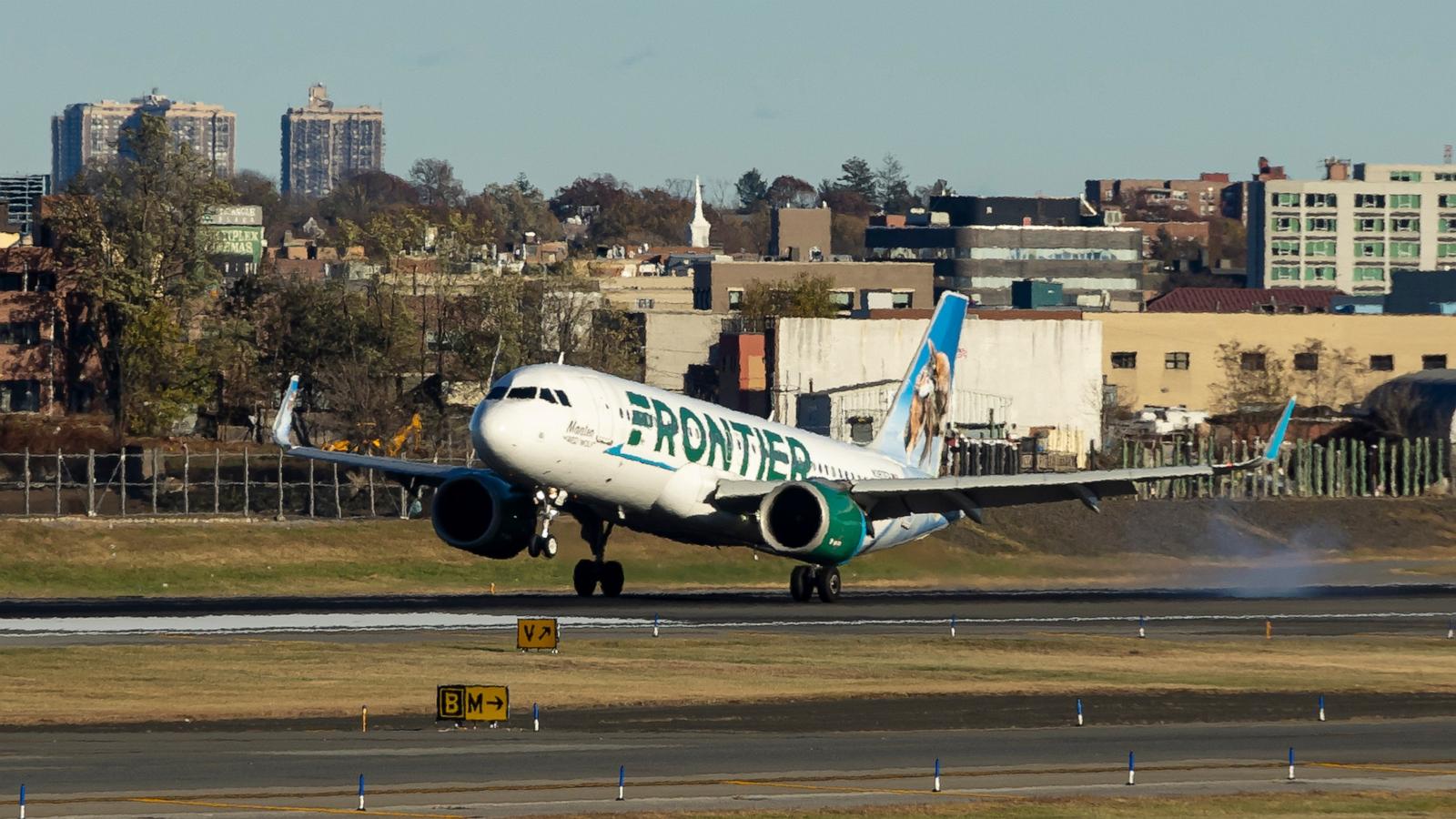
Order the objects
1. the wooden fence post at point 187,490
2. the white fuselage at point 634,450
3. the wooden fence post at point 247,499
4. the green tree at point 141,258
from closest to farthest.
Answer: the white fuselage at point 634,450, the wooden fence post at point 247,499, the wooden fence post at point 187,490, the green tree at point 141,258

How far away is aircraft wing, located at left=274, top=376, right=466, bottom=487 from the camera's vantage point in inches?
2290

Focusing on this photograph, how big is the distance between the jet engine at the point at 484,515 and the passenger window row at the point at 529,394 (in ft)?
16.7

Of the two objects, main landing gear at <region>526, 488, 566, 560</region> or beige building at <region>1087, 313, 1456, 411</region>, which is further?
beige building at <region>1087, 313, 1456, 411</region>

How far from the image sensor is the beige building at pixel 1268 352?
145125 millimetres

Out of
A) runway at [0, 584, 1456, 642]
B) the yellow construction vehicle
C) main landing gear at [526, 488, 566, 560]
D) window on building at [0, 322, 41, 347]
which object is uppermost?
window on building at [0, 322, 41, 347]

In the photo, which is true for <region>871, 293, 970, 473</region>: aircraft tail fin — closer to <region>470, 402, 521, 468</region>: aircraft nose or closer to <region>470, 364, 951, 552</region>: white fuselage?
<region>470, 364, 951, 552</region>: white fuselage

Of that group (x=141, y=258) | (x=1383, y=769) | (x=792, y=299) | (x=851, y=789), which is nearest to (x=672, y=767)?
(x=851, y=789)

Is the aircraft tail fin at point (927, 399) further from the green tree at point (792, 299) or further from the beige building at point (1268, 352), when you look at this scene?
the green tree at point (792, 299)

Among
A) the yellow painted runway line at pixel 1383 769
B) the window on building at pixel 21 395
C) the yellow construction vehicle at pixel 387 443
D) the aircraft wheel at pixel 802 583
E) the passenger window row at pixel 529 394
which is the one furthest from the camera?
the window on building at pixel 21 395

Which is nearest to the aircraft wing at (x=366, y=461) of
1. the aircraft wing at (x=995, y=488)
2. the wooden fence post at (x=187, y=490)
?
the aircraft wing at (x=995, y=488)

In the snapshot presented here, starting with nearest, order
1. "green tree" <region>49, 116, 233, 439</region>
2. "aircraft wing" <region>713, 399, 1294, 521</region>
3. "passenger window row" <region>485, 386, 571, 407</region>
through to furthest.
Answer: "passenger window row" <region>485, 386, 571, 407</region> < "aircraft wing" <region>713, 399, 1294, 521</region> < "green tree" <region>49, 116, 233, 439</region>

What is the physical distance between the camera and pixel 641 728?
3469 centimetres

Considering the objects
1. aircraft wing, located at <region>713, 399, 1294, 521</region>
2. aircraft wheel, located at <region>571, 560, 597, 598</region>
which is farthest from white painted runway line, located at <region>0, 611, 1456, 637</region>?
aircraft wheel, located at <region>571, 560, 597, 598</region>

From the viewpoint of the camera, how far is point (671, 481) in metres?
53.6
